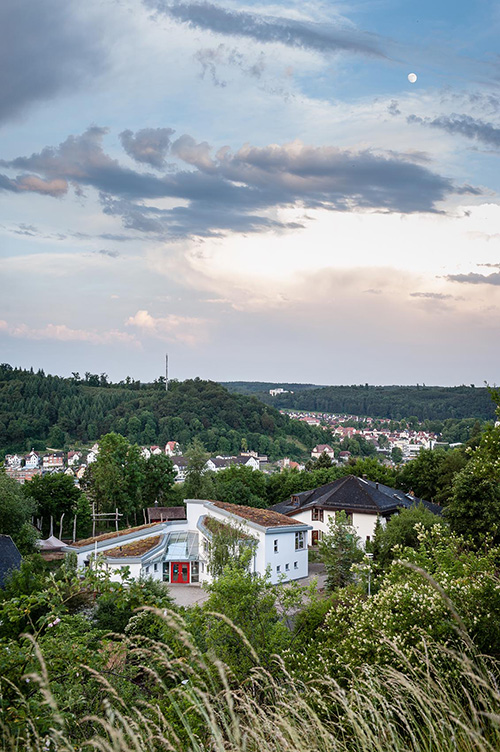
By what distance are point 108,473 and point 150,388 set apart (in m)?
119

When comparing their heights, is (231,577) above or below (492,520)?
above

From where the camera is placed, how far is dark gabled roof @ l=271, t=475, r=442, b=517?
1462 inches

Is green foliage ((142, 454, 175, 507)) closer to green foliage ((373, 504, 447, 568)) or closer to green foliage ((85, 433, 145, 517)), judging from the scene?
green foliage ((85, 433, 145, 517))

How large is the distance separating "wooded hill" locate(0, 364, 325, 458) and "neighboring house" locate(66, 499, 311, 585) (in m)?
80.2

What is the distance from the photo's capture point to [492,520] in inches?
1081

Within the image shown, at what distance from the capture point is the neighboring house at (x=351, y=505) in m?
36.9

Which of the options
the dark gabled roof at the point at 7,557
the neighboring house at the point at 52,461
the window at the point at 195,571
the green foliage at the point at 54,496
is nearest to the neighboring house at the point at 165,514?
the green foliage at the point at 54,496

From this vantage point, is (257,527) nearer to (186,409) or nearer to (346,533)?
(346,533)

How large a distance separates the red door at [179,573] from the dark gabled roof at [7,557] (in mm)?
7363

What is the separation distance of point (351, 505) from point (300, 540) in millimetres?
8306

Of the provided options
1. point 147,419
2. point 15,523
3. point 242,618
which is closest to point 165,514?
point 15,523

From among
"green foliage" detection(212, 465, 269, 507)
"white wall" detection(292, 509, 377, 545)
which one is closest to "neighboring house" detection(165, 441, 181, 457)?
"green foliage" detection(212, 465, 269, 507)

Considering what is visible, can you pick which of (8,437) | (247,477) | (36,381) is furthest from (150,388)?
(247,477)

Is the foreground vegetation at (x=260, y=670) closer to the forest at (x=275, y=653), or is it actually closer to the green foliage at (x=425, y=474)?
the forest at (x=275, y=653)
